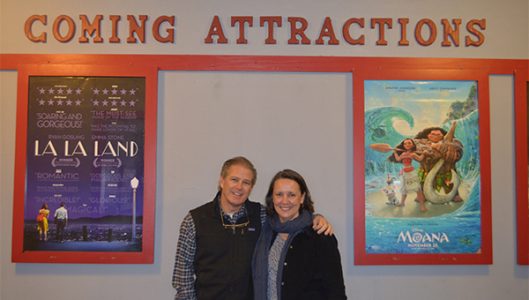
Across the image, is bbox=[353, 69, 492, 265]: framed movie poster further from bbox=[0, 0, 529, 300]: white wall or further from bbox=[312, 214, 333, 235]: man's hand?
bbox=[312, 214, 333, 235]: man's hand

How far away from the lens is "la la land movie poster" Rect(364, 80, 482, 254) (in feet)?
8.99

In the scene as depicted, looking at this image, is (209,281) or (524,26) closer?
(209,281)

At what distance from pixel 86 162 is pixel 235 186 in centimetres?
126

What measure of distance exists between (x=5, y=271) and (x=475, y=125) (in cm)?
342

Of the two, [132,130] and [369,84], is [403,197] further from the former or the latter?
[132,130]

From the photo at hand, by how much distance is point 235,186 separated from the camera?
2.08m

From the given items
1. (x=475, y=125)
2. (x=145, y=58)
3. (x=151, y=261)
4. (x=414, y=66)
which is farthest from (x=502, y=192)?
(x=145, y=58)

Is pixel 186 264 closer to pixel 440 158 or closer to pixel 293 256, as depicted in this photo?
pixel 293 256

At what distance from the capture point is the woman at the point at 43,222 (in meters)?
2.69

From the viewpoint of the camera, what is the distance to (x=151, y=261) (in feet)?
8.77

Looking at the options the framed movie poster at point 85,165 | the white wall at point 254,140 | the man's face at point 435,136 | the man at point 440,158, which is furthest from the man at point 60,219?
the man's face at point 435,136

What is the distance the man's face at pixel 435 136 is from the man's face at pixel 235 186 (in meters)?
1.41

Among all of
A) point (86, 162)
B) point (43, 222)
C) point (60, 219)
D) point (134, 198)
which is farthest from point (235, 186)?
point (43, 222)

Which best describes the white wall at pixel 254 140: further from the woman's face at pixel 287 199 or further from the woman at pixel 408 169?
the woman's face at pixel 287 199
